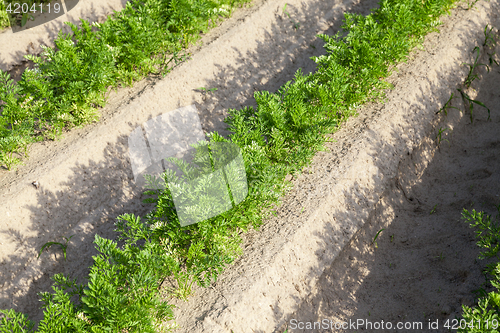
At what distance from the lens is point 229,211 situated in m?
3.51

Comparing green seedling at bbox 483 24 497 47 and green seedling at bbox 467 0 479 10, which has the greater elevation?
green seedling at bbox 467 0 479 10

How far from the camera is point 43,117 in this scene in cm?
493

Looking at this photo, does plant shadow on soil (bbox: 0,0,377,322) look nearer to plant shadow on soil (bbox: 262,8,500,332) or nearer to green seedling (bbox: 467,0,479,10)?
plant shadow on soil (bbox: 262,8,500,332)

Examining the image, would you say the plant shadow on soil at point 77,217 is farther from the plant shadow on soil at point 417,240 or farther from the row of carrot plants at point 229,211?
the plant shadow on soil at point 417,240

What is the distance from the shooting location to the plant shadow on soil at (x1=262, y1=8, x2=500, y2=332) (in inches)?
145

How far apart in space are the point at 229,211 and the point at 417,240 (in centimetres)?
221

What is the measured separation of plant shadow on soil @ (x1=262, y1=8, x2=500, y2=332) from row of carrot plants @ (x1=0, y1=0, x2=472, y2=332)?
70cm

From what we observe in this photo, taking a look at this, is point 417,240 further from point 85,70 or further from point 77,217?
point 85,70

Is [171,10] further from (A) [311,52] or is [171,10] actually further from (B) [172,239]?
(B) [172,239]

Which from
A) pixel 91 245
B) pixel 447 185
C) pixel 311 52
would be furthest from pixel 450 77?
pixel 91 245

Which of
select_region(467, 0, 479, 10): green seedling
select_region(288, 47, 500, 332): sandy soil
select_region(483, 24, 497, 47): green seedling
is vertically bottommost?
select_region(288, 47, 500, 332): sandy soil

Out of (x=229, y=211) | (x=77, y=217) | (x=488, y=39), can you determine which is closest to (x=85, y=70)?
(x=77, y=217)

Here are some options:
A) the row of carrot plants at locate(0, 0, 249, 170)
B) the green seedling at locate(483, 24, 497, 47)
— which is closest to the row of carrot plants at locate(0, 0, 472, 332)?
the row of carrot plants at locate(0, 0, 249, 170)

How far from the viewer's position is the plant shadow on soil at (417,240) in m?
3.69
